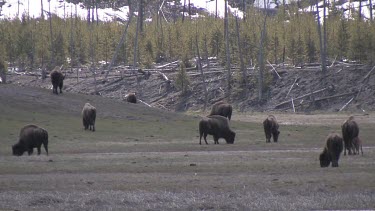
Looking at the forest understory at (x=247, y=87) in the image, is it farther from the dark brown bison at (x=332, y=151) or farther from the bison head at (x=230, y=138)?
the dark brown bison at (x=332, y=151)

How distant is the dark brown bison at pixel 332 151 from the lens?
25875 millimetres

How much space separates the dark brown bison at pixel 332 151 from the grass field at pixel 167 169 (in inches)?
11.9

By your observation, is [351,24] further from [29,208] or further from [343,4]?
[29,208]

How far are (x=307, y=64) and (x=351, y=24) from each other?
276 inches

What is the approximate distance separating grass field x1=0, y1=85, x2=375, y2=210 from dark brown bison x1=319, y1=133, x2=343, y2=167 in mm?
302

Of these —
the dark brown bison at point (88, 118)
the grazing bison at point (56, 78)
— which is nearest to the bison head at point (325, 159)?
the dark brown bison at point (88, 118)

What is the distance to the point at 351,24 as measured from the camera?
8681 centimetres

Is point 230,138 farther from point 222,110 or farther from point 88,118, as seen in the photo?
point 222,110

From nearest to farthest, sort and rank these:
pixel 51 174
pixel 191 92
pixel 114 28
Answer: pixel 51 174 → pixel 191 92 → pixel 114 28

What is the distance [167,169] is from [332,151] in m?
4.83

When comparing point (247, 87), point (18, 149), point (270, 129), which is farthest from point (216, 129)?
point (247, 87)

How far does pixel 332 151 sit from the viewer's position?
25.9 m

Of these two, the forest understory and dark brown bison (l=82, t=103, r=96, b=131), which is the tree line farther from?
dark brown bison (l=82, t=103, r=96, b=131)

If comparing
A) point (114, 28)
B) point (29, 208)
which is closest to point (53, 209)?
point (29, 208)
